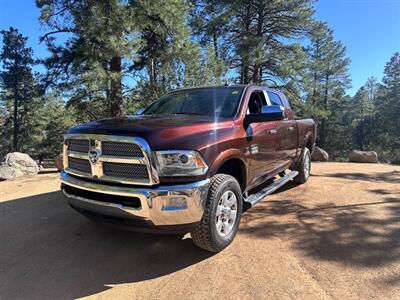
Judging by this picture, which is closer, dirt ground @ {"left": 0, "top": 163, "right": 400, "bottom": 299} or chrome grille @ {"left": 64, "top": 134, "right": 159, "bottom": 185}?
dirt ground @ {"left": 0, "top": 163, "right": 400, "bottom": 299}

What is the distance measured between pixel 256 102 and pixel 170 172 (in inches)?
90.5

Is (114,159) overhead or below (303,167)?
overhead

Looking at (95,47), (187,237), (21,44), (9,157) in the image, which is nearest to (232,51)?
(95,47)

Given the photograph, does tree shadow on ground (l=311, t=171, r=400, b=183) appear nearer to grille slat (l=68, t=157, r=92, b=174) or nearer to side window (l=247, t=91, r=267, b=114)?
side window (l=247, t=91, r=267, b=114)

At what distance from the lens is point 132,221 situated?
2885 millimetres

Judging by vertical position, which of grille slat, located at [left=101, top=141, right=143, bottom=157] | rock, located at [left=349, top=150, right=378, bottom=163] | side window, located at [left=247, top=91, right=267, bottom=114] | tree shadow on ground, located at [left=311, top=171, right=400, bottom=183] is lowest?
rock, located at [left=349, top=150, right=378, bottom=163]

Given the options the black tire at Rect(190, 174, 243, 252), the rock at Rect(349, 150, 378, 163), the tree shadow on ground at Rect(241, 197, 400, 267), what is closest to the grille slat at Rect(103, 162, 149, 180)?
the black tire at Rect(190, 174, 243, 252)

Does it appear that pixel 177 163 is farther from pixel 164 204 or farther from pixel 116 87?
pixel 116 87

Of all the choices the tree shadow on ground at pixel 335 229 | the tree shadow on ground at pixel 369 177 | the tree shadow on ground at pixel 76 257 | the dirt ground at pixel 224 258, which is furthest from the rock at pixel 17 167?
the tree shadow on ground at pixel 369 177

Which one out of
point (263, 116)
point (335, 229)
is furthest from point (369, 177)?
point (263, 116)

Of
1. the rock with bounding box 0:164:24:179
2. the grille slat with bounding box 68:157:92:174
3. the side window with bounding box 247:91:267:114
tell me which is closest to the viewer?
the grille slat with bounding box 68:157:92:174

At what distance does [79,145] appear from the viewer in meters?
3.37

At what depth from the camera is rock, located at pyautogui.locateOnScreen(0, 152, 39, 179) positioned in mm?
8734

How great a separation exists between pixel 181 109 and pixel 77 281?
8.46ft
